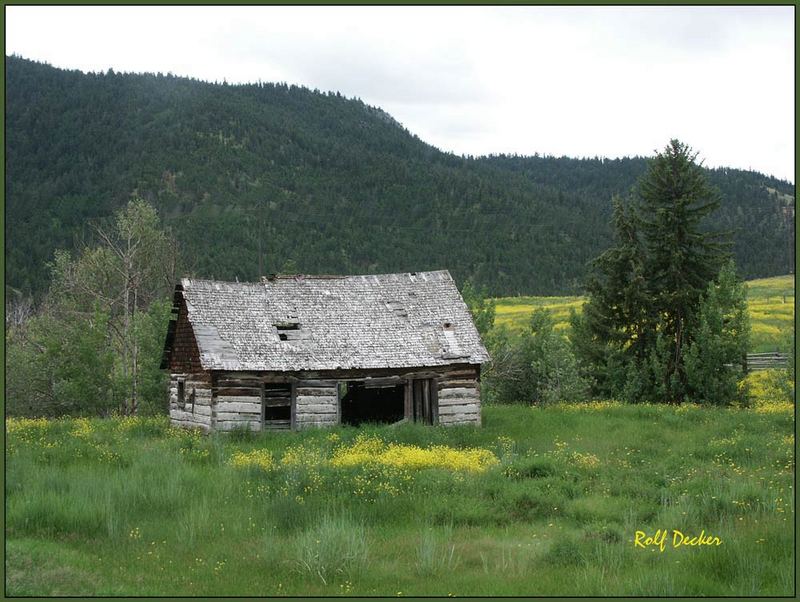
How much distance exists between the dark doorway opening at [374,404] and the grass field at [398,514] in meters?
8.60

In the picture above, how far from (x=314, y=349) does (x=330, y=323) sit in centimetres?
166

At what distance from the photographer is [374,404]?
105 ft

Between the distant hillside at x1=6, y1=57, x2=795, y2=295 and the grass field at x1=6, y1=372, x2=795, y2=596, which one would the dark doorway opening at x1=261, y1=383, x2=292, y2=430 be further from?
the distant hillside at x1=6, y1=57, x2=795, y2=295

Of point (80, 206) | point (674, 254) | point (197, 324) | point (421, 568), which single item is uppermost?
point (80, 206)

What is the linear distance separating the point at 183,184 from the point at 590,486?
Answer: 138937 millimetres

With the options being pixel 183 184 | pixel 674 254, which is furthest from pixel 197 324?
pixel 183 184

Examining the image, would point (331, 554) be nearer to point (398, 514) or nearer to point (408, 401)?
point (398, 514)

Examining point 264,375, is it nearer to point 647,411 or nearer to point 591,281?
point 647,411

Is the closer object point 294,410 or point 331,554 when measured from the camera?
point 331,554

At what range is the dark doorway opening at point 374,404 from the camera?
3147 cm

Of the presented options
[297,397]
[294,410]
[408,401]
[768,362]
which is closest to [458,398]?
[408,401]

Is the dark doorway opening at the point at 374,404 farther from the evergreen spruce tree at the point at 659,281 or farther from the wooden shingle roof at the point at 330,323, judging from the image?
the evergreen spruce tree at the point at 659,281

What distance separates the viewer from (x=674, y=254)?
3180 centimetres

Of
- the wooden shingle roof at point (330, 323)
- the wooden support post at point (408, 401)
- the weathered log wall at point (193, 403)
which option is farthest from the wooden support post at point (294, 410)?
the wooden support post at point (408, 401)
